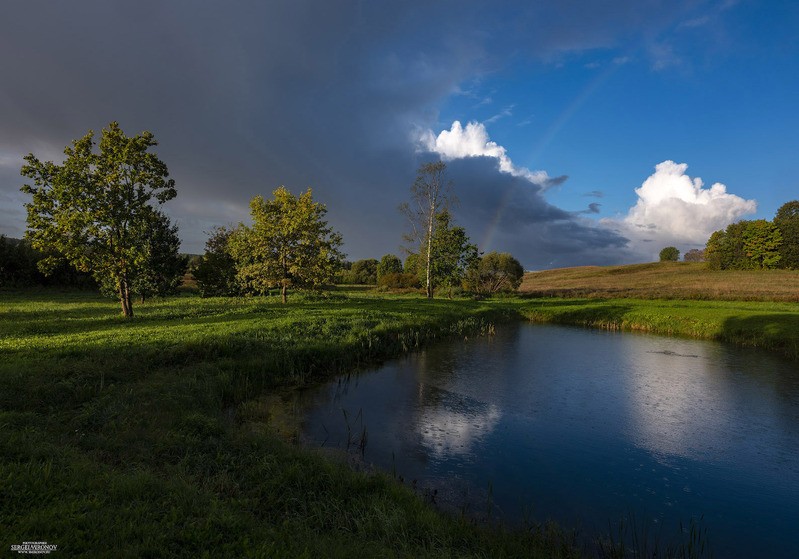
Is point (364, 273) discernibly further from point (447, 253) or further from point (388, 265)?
point (447, 253)

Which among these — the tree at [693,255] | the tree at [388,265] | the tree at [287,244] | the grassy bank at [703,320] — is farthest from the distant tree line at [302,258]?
the tree at [693,255]

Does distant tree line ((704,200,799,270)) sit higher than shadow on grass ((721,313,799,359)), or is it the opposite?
distant tree line ((704,200,799,270))

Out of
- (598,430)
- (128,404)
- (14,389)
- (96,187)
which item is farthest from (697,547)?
(96,187)

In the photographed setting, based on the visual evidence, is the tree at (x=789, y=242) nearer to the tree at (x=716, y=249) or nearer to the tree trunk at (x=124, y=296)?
the tree at (x=716, y=249)

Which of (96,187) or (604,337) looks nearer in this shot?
(96,187)

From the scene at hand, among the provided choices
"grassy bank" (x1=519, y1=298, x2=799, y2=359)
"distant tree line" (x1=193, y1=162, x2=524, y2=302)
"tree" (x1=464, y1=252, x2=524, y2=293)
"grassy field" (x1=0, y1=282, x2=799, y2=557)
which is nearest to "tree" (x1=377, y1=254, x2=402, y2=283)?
"distant tree line" (x1=193, y1=162, x2=524, y2=302)

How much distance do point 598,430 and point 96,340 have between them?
73.3 feet

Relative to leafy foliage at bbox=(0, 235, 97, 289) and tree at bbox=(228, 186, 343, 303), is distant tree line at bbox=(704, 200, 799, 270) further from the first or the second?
leafy foliage at bbox=(0, 235, 97, 289)

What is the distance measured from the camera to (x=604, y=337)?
36344 mm

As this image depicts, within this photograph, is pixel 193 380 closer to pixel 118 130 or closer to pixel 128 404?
pixel 128 404

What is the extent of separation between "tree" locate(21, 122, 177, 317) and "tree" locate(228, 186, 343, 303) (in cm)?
970

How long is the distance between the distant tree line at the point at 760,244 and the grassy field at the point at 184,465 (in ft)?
415

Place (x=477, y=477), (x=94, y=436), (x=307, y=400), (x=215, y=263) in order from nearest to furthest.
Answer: (x=94, y=436) < (x=477, y=477) < (x=307, y=400) < (x=215, y=263)

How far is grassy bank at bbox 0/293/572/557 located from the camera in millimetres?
5531
